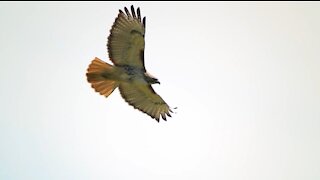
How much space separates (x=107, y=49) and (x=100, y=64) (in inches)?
16.6

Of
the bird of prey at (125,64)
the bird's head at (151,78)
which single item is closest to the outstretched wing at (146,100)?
the bird of prey at (125,64)

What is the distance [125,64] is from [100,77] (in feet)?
1.67

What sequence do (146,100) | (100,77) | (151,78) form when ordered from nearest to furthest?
(100,77), (151,78), (146,100)

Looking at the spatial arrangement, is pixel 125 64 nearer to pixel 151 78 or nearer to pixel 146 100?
pixel 151 78

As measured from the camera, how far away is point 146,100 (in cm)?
1373

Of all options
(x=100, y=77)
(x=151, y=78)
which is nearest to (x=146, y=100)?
(x=151, y=78)

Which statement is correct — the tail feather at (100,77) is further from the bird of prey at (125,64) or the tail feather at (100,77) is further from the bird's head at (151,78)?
the bird's head at (151,78)

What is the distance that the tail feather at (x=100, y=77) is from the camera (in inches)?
500

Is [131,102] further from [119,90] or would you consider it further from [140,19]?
[140,19]

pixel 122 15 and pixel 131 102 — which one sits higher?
pixel 122 15

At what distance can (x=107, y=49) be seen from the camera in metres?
13.0

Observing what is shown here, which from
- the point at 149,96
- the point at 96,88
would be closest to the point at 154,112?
the point at 149,96

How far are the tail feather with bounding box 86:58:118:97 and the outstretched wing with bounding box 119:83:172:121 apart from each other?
475mm

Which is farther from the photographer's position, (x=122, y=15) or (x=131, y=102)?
(x=131, y=102)
